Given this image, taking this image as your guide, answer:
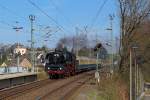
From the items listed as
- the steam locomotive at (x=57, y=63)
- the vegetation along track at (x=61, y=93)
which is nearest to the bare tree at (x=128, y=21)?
the vegetation along track at (x=61, y=93)

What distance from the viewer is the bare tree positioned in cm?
3556

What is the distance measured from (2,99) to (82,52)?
100 metres

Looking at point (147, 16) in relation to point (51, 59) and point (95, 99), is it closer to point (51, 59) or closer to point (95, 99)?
point (95, 99)

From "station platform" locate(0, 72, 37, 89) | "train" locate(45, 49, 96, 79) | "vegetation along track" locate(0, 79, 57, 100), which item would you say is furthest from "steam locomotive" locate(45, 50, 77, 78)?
"vegetation along track" locate(0, 79, 57, 100)

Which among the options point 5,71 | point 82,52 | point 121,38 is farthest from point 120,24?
point 82,52

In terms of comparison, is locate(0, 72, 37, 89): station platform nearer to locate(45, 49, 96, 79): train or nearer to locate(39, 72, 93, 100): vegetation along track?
locate(45, 49, 96, 79): train

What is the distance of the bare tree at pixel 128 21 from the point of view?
35562mm

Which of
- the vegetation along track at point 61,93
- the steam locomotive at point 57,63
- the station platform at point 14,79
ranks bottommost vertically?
the vegetation along track at point 61,93

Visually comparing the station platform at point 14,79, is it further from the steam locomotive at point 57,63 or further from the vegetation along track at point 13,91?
the steam locomotive at point 57,63

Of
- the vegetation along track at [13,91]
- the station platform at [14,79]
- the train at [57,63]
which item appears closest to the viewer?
the vegetation along track at [13,91]

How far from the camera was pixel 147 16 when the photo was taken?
37312mm

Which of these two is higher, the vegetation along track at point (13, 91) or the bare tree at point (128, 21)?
the bare tree at point (128, 21)

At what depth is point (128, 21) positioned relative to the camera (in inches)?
1438

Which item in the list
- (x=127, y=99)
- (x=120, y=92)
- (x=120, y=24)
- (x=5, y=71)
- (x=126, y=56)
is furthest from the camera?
(x=5, y=71)
